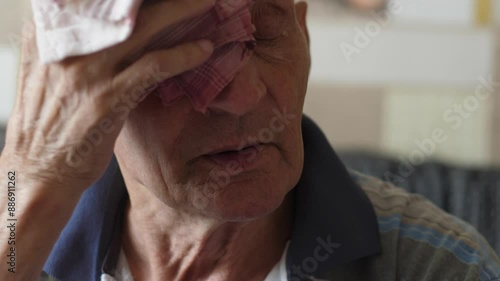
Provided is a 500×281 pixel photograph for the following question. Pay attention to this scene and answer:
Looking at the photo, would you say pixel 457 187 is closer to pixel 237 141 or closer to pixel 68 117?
pixel 237 141

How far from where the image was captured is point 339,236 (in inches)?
50.4

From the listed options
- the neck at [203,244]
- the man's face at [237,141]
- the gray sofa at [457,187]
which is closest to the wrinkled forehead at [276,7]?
the man's face at [237,141]

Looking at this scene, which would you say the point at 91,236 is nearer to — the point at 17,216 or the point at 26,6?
the point at 17,216

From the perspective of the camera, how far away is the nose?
1.06m

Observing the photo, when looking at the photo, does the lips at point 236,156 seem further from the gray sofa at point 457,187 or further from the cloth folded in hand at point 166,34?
the gray sofa at point 457,187

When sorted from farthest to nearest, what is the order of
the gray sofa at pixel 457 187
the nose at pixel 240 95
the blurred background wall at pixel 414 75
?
the blurred background wall at pixel 414 75 < the gray sofa at pixel 457 187 < the nose at pixel 240 95

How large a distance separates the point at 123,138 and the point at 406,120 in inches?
46.4

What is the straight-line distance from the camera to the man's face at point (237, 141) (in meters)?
1.11

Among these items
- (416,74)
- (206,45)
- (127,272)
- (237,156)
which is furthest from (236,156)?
(416,74)

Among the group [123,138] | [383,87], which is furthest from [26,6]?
[123,138]

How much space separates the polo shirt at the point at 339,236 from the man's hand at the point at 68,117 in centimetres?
24

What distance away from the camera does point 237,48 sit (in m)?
1.06

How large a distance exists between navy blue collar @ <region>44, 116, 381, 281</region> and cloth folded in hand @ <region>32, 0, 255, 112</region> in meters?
0.31

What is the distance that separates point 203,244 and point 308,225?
17 cm
